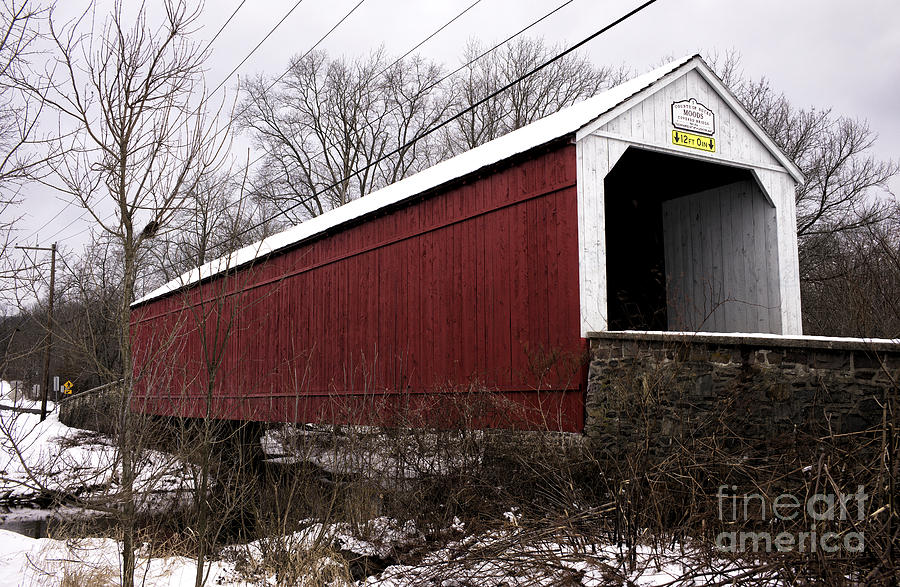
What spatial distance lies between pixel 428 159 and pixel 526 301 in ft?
65.4

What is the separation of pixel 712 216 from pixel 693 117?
170cm

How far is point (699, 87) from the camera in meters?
8.15

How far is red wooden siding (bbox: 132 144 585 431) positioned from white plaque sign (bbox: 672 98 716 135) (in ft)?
5.29

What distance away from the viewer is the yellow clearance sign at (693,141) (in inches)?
310

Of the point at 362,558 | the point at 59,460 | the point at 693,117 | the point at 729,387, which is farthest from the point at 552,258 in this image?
the point at 59,460

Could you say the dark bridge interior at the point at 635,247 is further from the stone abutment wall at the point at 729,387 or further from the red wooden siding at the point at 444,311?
the stone abutment wall at the point at 729,387

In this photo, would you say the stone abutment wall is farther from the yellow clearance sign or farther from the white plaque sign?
the white plaque sign

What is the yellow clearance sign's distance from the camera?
787 cm

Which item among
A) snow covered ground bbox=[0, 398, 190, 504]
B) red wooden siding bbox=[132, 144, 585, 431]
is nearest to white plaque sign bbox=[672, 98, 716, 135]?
red wooden siding bbox=[132, 144, 585, 431]

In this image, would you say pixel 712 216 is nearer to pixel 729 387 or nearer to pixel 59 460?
pixel 729 387

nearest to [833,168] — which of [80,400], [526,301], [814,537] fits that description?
[526,301]

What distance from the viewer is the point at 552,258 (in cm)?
722

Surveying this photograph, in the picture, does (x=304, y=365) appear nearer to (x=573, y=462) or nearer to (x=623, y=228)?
(x=623, y=228)

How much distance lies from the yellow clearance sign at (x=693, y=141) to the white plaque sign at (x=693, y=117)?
0.06 m
